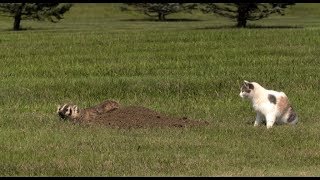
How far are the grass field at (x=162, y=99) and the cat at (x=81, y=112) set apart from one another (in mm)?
213

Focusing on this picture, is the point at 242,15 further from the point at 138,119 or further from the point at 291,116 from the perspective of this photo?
the point at 138,119

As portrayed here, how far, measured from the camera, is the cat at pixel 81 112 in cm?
1463

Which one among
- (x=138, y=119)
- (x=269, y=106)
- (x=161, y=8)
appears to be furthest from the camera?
(x=161, y=8)

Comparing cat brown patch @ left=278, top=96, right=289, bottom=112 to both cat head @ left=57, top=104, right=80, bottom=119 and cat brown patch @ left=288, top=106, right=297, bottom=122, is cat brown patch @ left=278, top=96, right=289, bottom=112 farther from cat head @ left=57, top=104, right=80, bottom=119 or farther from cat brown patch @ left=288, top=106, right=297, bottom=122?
cat head @ left=57, top=104, right=80, bottom=119

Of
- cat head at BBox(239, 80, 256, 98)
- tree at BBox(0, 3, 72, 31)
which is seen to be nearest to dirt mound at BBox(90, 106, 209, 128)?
cat head at BBox(239, 80, 256, 98)

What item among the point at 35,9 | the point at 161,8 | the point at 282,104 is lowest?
the point at 161,8

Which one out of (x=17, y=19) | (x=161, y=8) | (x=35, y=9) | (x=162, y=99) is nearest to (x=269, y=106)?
(x=162, y=99)

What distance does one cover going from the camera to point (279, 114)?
14.3 m

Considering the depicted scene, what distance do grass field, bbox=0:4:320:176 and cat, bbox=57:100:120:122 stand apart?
8.4 inches

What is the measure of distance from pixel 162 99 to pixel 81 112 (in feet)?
12.6

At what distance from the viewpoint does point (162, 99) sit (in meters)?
18.2

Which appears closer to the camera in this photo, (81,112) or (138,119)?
(138,119)

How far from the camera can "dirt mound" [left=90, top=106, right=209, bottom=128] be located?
14.2m

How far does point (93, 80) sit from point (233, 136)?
7.61m
